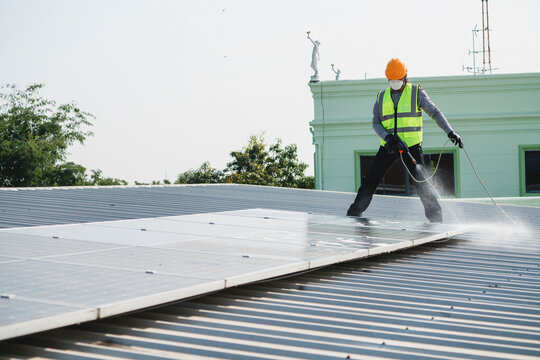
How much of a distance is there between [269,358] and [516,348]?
1403 mm

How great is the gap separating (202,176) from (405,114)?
6071cm

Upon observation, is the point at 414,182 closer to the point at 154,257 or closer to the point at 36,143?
the point at 154,257

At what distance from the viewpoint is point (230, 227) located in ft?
24.7

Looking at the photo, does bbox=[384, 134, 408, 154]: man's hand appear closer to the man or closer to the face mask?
the man

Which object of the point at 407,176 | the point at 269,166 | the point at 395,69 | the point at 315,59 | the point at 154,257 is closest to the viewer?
the point at 154,257

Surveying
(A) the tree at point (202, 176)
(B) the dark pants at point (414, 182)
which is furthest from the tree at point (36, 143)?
(B) the dark pants at point (414, 182)

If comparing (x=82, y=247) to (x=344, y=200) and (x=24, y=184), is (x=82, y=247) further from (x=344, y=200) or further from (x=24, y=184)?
(x=24, y=184)

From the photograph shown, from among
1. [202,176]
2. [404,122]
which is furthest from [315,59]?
[202,176]

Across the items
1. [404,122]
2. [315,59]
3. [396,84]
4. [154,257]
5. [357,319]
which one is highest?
[315,59]

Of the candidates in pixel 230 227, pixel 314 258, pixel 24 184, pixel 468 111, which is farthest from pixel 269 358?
pixel 24 184

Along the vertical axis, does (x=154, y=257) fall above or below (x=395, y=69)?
below

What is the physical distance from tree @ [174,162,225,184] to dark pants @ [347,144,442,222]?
185 feet

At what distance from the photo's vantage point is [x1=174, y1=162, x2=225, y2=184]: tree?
223ft

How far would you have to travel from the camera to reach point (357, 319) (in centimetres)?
449
